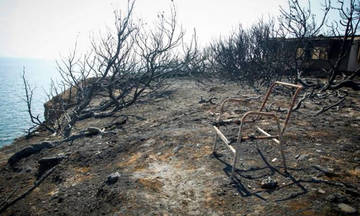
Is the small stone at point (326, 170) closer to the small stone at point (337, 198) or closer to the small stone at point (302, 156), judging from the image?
the small stone at point (302, 156)

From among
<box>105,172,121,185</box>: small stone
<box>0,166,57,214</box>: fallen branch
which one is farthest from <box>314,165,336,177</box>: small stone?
<box>0,166,57,214</box>: fallen branch

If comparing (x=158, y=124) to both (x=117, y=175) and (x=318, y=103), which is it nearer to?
(x=117, y=175)

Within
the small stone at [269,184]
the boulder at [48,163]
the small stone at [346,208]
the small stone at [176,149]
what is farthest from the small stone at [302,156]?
the boulder at [48,163]

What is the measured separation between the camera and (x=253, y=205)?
86.0 inches

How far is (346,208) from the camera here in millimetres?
1927

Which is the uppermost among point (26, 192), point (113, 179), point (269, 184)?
point (269, 184)

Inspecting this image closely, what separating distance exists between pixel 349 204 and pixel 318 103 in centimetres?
527

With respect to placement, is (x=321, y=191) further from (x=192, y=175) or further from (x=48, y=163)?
(x=48, y=163)

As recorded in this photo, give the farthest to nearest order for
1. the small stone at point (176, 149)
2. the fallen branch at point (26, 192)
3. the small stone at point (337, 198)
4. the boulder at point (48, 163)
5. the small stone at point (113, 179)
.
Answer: the boulder at point (48, 163), the small stone at point (176, 149), the fallen branch at point (26, 192), the small stone at point (113, 179), the small stone at point (337, 198)

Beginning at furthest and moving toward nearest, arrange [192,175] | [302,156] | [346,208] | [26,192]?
1. [26,192]
2. [302,156]
3. [192,175]
4. [346,208]

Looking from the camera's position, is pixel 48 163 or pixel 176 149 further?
pixel 48 163

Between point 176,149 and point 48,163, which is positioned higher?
point 176,149

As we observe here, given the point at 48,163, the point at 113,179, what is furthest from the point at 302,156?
the point at 48,163

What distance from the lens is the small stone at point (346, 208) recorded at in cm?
188
